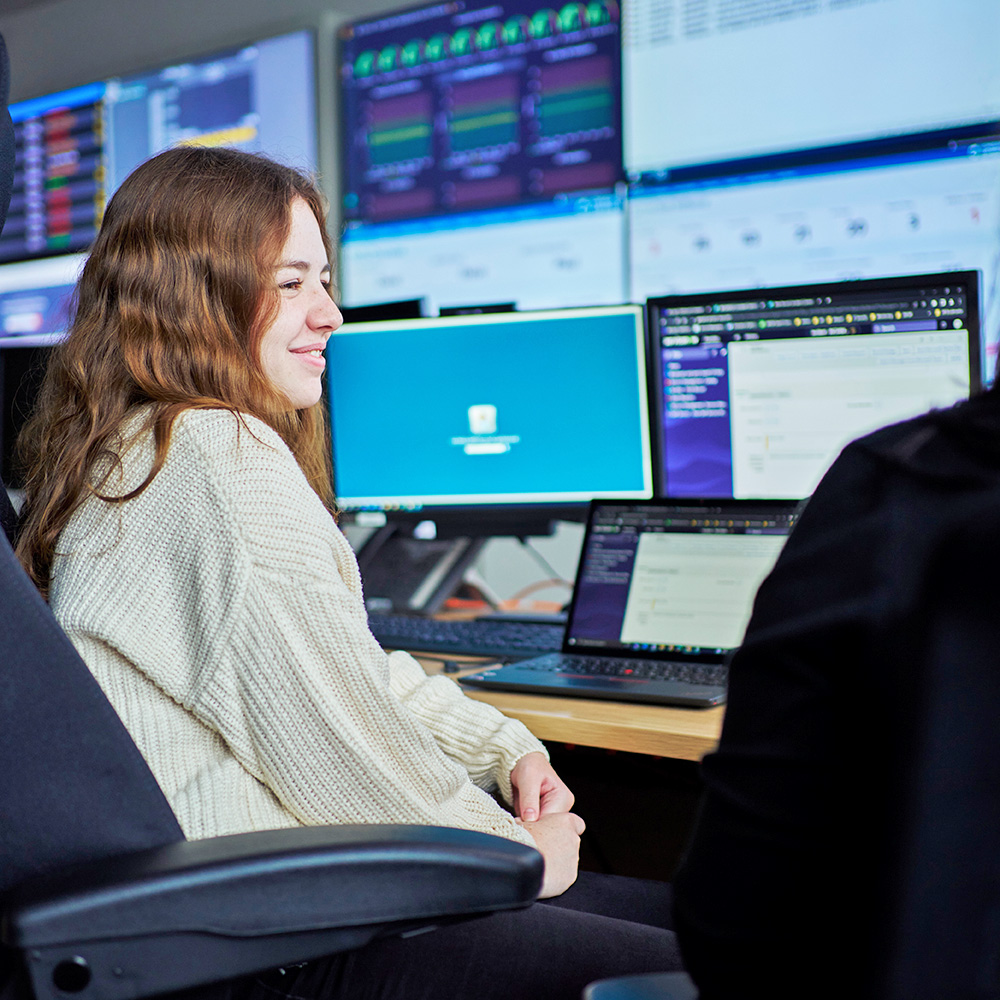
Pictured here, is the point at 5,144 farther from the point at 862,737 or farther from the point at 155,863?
the point at 862,737

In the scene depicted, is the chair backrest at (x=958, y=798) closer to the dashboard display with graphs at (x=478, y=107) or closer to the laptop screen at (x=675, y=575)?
the laptop screen at (x=675, y=575)

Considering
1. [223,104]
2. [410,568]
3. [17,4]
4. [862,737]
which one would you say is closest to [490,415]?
[410,568]

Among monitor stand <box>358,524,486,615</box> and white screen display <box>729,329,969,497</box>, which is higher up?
white screen display <box>729,329,969,497</box>

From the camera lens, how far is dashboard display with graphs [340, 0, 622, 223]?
9.10 ft

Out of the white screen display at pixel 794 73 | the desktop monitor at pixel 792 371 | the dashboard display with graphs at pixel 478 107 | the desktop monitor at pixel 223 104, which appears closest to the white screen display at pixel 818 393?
the desktop monitor at pixel 792 371

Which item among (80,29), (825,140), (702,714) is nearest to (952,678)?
(702,714)

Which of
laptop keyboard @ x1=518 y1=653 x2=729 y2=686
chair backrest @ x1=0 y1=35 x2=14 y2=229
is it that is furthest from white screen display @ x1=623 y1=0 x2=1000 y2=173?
chair backrest @ x1=0 y1=35 x2=14 y2=229

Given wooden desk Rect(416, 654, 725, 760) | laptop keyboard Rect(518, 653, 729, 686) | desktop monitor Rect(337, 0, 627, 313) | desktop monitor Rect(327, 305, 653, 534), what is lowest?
wooden desk Rect(416, 654, 725, 760)

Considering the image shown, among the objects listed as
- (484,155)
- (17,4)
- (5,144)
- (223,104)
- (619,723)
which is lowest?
(619,723)

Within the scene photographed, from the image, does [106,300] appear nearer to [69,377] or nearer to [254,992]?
[69,377]

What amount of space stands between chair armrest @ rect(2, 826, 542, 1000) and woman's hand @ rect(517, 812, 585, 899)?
32 centimetres

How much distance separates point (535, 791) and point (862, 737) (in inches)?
26.6

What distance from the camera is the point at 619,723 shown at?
Result: 1.08m

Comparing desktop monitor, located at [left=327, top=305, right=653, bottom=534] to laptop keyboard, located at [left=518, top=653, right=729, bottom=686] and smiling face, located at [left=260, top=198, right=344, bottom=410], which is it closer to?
laptop keyboard, located at [left=518, top=653, right=729, bottom=686]
